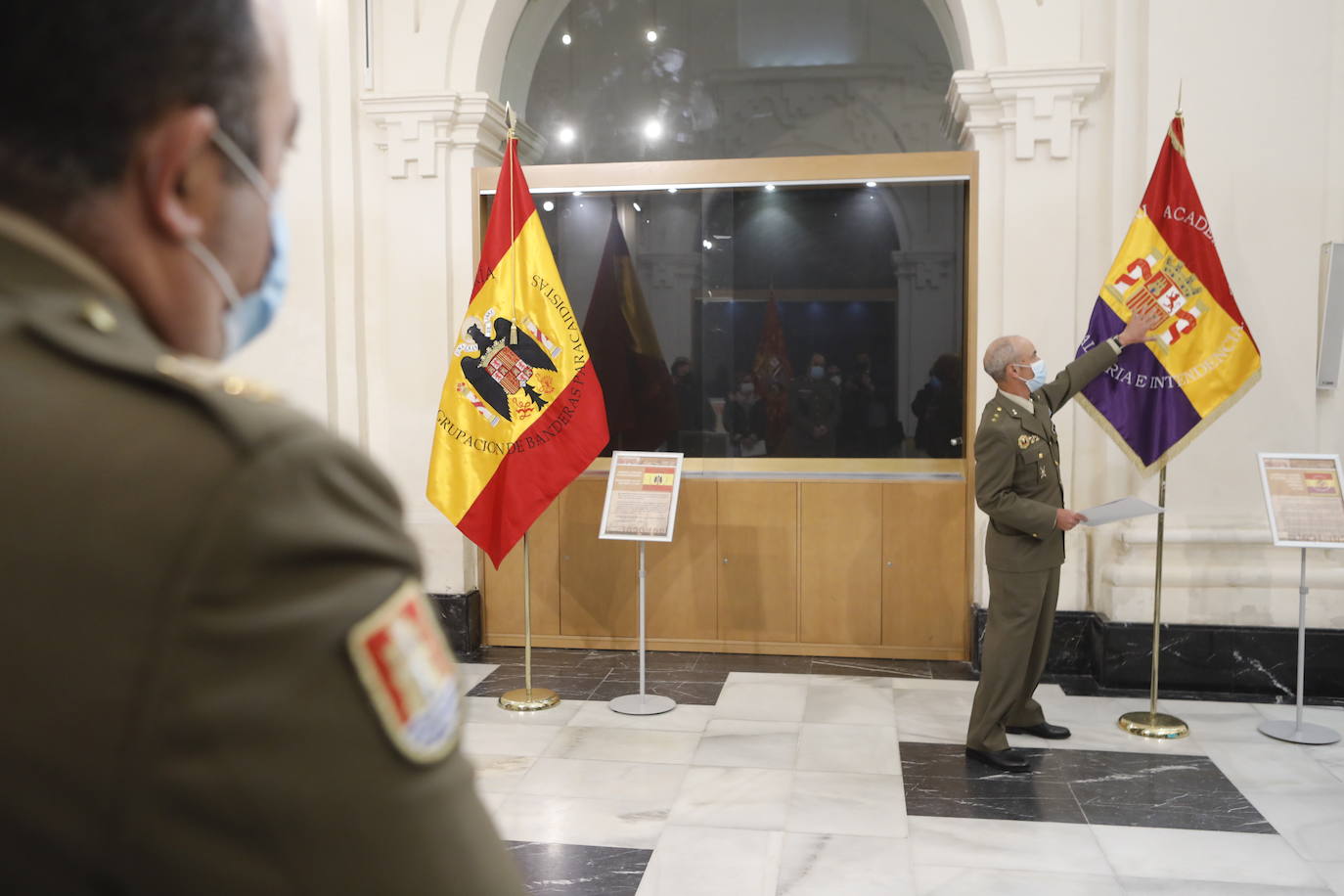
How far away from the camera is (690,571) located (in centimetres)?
659

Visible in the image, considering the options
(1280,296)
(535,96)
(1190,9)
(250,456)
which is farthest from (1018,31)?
(250,456)

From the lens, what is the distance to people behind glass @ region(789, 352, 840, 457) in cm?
657

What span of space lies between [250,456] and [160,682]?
110 millimetres

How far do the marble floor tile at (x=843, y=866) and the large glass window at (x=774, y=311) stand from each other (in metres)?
3.07

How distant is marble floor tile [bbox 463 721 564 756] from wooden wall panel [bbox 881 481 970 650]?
7.59 feet

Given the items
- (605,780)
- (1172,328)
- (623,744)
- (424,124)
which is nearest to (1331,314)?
(1172,328)

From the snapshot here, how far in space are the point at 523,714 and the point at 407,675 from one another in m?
5.02

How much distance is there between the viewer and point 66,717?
1.60 ft

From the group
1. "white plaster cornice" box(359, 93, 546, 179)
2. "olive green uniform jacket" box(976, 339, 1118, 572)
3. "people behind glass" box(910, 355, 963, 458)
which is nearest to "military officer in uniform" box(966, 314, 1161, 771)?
"olive green uniform jacket" box(976, 339, 1118, 572)

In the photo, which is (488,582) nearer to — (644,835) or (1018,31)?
(644,835)

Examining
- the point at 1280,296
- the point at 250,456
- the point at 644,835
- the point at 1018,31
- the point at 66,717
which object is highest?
the point at 1018,31

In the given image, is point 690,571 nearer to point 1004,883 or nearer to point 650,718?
point 650,718

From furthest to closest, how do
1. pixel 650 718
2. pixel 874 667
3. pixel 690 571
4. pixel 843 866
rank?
pixel 690 571 → pixel 874 667 → pixel 650 718 → pixel 843 866

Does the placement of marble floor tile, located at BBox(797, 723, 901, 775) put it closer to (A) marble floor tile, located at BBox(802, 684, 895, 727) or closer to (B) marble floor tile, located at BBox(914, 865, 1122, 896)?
(A) marble floor tile, located at BBox(802, 684, 895, 727)
